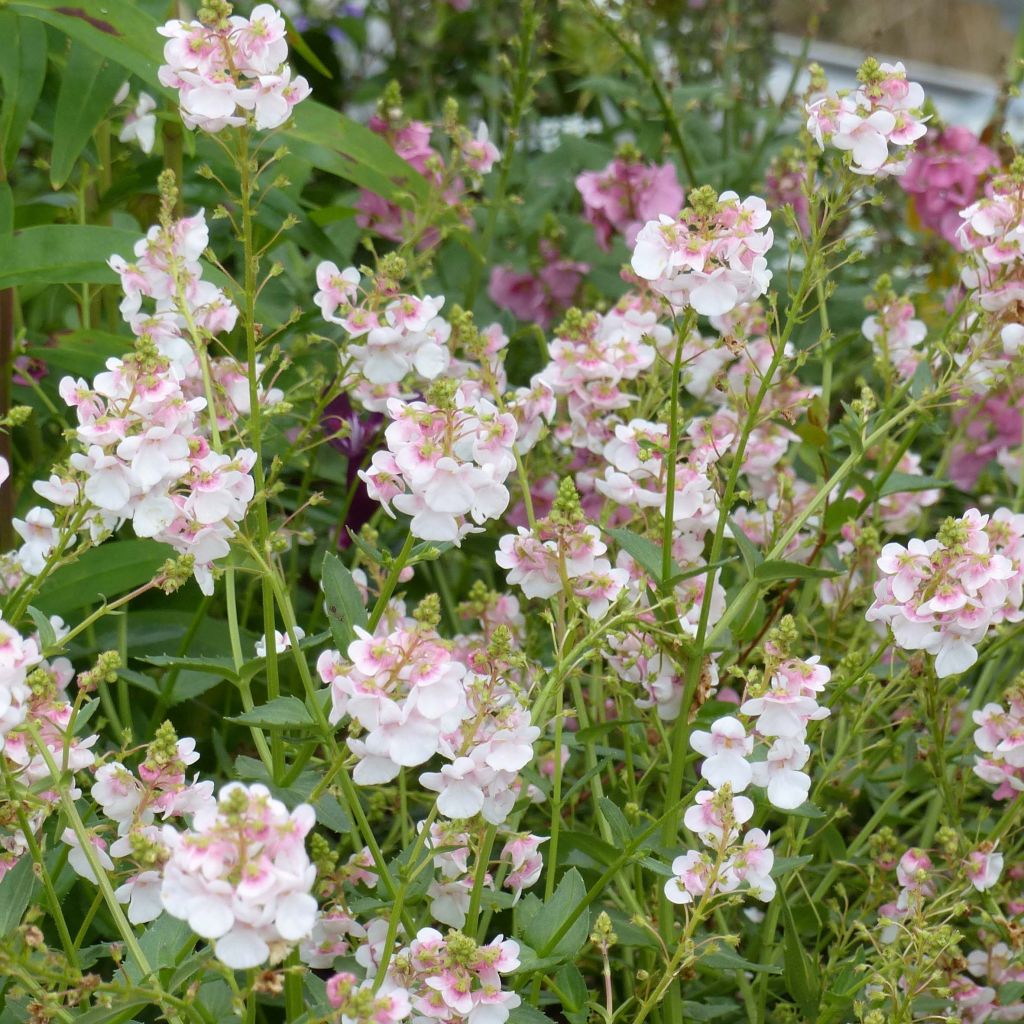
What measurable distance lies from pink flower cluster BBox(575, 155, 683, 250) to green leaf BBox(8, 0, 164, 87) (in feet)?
2.09

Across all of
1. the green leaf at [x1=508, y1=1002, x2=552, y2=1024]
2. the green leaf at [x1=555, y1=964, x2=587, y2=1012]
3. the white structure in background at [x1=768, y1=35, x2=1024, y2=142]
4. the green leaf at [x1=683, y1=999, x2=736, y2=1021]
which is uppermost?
the green leaf at [x1=508, y1=1002, x2=552, y2=1024]

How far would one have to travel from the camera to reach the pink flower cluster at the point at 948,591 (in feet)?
2.83

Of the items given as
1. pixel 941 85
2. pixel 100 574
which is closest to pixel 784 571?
pixel 100 574

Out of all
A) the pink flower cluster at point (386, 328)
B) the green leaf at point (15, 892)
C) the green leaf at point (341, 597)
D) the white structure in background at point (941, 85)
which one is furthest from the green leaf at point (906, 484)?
the white structure in background at point (941, 85)

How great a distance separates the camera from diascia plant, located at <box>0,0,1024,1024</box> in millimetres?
785

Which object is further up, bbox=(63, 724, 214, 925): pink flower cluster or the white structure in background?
bbox=(63, 724, 214, 925): pink flower cluster

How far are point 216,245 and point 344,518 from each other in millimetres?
395

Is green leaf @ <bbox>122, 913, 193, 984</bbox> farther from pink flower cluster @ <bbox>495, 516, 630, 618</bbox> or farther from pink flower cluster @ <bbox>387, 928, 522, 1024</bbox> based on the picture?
pink flower cluster @ <bbox>495, 516, 630, 618</bbox>

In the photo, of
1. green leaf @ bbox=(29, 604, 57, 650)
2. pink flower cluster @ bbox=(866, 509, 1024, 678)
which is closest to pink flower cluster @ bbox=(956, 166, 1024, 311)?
pink flower cluster @ bbox=(866, 509, 1024, 678)

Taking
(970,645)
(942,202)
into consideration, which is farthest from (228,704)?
(942,202)

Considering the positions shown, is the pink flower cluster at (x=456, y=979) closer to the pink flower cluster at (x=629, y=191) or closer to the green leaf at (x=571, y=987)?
the green leaf at (x=571, y=987)

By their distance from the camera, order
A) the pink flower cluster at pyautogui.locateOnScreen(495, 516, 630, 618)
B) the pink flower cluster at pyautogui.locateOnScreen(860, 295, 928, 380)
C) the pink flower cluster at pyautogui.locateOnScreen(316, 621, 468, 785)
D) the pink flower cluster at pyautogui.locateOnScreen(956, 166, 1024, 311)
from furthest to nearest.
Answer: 1. the pink flower cluster at pyautogui.locateOnScreen(860, 295, 928, 380)
2. the pink flower cluster at pyautogui.locateOnScreen(956, 166, 1024, 311)
3. the pink flower cluster at pyautogui.locateOnScreen(495, 516, 630, 618)
4. the pink flower cluster at pyautogui.locateOnScreen(316, 621, 468, 785)

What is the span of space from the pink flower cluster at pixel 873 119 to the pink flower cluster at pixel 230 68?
0.34 metres

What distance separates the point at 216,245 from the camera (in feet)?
4.86
